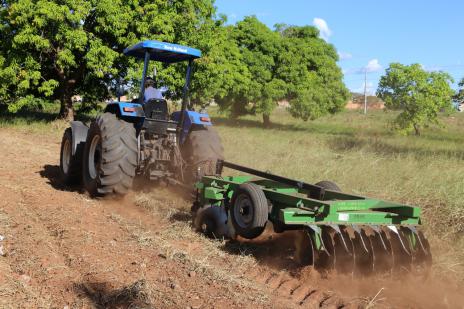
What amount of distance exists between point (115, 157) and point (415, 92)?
17197 millimetres

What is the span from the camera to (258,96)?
29.0m

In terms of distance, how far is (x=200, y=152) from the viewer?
6988mm

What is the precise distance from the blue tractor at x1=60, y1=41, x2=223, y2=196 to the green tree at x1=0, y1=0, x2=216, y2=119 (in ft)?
29.1

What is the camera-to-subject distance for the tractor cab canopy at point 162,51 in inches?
264

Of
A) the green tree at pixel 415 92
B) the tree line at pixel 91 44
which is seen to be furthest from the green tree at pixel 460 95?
the tree line at pixel 91 44

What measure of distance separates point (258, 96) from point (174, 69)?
11.9 m

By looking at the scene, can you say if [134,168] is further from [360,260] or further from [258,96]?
[258,96]

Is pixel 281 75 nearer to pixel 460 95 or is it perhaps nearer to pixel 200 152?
pixel 460 95

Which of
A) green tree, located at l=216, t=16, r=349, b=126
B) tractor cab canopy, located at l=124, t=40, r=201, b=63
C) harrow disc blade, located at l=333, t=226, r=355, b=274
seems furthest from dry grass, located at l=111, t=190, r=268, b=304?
green tree, located at l=216, t=16, r=349, b=126

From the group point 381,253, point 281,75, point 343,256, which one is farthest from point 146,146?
point 281,75

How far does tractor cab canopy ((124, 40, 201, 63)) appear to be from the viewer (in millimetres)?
6699

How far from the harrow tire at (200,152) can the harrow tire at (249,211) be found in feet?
5.48

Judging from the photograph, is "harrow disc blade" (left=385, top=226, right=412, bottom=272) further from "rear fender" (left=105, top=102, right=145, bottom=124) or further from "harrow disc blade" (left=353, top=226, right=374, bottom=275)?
"rear fender" (left=105, top=102, right=145, bottom=124)

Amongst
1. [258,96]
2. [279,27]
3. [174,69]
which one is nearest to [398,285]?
[174,69]
